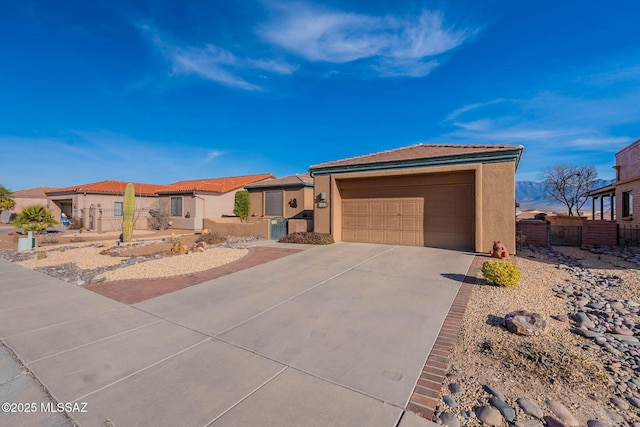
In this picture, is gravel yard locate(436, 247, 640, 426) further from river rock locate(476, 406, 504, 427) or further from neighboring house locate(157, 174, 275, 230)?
neighboring house locate(157, 174, 275, 230)

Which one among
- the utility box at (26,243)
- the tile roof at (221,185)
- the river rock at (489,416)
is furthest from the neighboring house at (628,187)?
the utility box at (26,243)

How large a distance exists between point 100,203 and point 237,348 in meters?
25.4

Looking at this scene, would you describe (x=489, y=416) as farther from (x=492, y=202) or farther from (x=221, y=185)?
(x=221, y=185)

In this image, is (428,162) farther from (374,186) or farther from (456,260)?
(456,260)

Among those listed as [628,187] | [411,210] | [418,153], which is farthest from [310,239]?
[628,187]

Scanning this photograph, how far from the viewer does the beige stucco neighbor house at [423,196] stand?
959cm

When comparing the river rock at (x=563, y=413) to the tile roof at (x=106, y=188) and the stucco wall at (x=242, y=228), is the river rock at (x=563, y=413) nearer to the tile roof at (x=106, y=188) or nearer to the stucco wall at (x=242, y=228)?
the stucco wall at (x=242, y=228)

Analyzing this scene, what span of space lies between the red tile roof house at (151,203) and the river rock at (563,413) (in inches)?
850

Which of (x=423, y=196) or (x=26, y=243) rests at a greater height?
(x=423, y=196)

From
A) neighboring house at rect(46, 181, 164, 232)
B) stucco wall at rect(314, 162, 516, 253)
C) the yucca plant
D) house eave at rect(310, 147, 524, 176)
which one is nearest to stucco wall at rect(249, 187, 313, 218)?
house eave at rect(310, 147, 524, 176)

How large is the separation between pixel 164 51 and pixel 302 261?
38.7 feet

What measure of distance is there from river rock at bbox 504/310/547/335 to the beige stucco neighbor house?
19.9 ft

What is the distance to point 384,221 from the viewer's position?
1209 cm

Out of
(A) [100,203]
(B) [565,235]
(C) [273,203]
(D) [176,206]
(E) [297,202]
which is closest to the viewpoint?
(B) [565,235]
